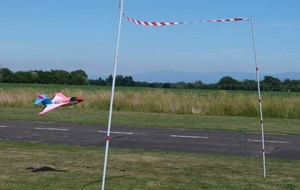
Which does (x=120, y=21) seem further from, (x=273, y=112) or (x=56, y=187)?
(x=273, y=112)

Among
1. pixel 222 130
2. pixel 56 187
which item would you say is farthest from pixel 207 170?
pixel 222 130

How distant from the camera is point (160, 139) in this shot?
625 inches

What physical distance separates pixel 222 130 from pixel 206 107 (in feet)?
28.6

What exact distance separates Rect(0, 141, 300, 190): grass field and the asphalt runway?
140 centimetres

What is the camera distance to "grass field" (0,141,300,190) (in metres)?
8.71

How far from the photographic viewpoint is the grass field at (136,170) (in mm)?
8711

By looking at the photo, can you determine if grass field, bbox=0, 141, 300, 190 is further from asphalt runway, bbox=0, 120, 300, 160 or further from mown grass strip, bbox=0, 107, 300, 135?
mown grass strip, bbox=0, 107, 300, 135

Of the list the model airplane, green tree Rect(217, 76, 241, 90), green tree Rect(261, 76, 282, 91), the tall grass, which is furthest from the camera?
green tree Rect(261, 76, 282, 91)

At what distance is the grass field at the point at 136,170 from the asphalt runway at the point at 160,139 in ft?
4.61

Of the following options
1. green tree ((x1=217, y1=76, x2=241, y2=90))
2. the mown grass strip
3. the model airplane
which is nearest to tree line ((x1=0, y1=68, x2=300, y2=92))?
green tree ((x1=217, y1=76, x2=241, y2=90))

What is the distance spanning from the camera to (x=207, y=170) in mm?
10312

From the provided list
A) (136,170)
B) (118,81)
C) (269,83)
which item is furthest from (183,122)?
(269,83)

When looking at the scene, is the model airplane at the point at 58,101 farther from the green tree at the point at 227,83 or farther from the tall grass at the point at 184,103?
the tall grass at the point at 184,103

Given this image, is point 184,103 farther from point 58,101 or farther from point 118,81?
point 58,101
